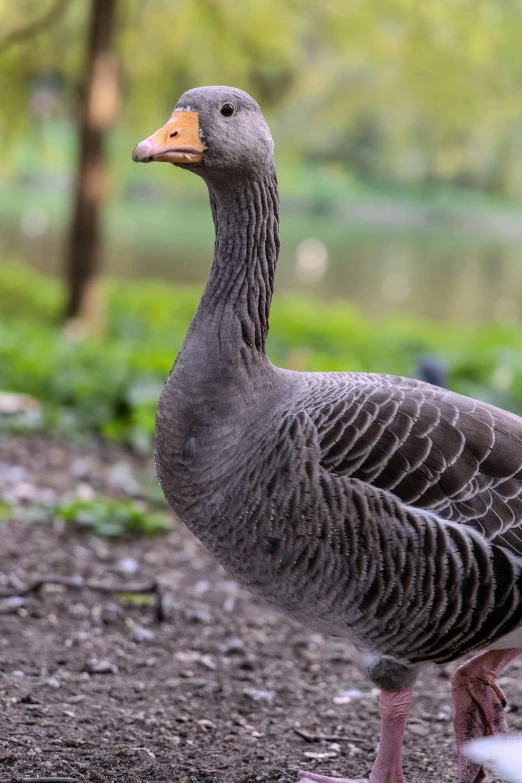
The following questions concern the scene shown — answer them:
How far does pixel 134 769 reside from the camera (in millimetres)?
3734

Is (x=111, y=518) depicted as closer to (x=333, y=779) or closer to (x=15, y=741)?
(x=15, y=741)

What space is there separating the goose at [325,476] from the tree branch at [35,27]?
33.5 ft

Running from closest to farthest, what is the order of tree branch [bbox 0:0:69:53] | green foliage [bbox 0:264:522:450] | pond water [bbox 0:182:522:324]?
green foliage [bbox 0:264:522:450] → tree branch [bbox 0:0:69:53] → pond water [bbox 0:182:522:324]

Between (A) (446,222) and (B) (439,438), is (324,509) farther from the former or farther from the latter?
(A) (446,222)

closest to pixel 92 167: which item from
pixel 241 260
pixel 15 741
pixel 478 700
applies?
pixel 241 260

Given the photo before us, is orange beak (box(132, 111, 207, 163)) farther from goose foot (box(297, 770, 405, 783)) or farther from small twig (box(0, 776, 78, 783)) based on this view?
goose foot (box(297, 770, 405, 783))

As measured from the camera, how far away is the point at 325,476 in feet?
11.2

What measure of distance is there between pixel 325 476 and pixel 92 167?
404 inches

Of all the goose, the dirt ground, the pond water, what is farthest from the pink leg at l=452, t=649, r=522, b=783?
the pond water

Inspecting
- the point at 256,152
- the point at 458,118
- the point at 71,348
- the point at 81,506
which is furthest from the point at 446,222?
the point at 256,152

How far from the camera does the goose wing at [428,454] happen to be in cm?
343

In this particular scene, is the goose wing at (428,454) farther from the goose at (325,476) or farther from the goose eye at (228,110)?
the goose eye at (228,110)

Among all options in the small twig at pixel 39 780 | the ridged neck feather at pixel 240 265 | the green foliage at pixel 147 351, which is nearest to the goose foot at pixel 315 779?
the small twig at pixel 39 780

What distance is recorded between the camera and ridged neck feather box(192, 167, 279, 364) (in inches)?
145
